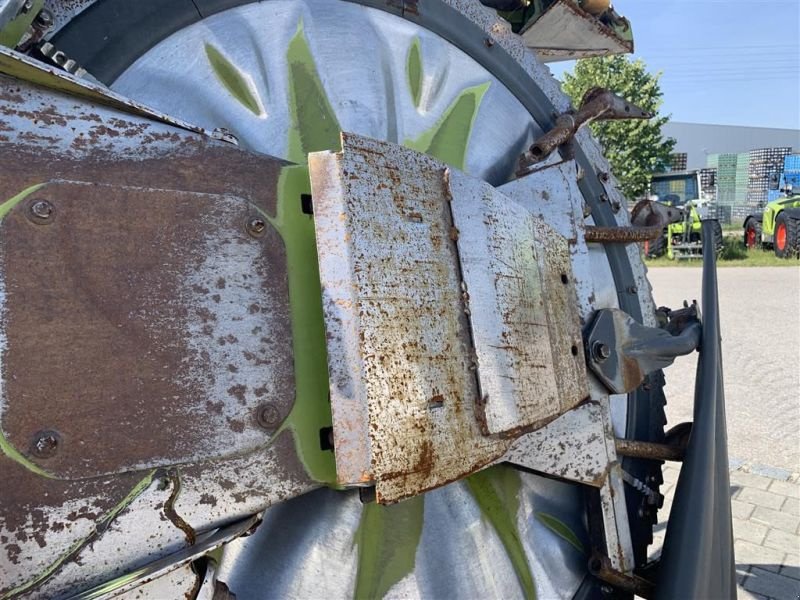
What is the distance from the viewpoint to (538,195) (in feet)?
4.73

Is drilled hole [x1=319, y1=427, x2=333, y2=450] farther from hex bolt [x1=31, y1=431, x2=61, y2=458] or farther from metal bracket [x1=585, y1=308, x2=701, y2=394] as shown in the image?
metal bracket [x1=585, y1=308, x2=701, y2=394]

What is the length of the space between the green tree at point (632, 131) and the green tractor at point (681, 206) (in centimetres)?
153

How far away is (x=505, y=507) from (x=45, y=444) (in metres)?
0.91

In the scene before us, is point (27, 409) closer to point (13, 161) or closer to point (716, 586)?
point (13, 161)

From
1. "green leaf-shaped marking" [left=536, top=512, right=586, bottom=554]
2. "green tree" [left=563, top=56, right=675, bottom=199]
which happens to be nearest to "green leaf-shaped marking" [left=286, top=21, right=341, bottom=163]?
"green leaf-shaped marking" [left=536, top=512, right=586, bottom=554]

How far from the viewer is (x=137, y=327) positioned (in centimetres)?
80

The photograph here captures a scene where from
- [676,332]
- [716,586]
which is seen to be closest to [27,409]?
[716,586]

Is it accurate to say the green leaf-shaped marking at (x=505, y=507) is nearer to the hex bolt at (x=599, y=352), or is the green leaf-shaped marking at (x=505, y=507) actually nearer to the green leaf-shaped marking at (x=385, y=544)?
the green leaf-shaped marking at (x=385, y=544)

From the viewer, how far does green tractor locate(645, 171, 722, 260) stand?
48.8 feet

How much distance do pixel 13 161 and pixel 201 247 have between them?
221 mm

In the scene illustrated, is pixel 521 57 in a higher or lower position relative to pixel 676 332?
higher

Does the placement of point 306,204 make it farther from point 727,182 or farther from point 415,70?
point 727,182

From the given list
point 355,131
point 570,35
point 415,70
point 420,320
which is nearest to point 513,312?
point 420,320

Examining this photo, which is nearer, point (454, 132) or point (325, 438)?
point (325, 438)
